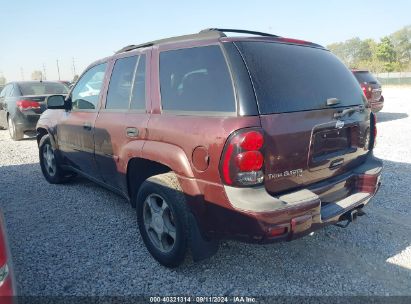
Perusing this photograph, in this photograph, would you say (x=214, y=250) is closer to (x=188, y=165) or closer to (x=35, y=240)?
(x=188, y=165)

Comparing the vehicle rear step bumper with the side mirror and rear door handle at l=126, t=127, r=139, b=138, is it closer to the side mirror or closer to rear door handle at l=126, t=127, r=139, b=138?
rear door handle at l=126, t=127, r=139, b=138

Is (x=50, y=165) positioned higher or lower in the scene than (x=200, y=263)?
higher

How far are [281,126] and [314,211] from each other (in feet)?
2.12

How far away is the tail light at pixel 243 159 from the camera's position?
2.22 meters

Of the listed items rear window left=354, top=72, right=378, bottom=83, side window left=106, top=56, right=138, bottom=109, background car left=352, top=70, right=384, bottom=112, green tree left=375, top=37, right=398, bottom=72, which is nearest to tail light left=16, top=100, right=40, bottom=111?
side window left=106, top=56, right=138, bottom=109

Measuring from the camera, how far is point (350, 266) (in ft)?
9.46

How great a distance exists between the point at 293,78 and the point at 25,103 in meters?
8.24

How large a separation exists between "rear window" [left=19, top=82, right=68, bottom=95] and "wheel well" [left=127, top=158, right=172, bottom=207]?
7.27 metres

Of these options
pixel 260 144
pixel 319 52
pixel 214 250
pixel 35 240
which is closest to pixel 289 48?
pixel 319 52

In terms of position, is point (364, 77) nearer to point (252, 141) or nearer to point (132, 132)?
point (132, 132)

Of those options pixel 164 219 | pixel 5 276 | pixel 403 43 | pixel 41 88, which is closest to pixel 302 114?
pixel 164 219

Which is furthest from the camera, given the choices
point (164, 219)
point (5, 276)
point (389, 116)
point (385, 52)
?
point (385, 52)

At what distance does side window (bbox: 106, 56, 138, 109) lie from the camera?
11.1 feet

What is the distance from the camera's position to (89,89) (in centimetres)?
420
